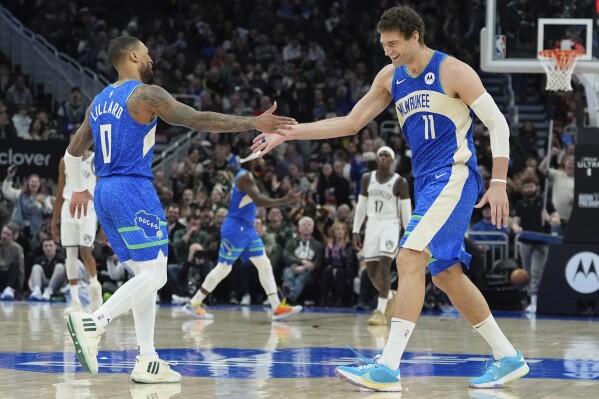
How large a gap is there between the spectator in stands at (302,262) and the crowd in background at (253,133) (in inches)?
0.9

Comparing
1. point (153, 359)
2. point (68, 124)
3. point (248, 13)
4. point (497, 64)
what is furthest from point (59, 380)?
point (248, 13)

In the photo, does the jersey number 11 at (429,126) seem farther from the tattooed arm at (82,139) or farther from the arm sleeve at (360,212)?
the arm sleeve at (360,212)

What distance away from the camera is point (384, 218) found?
48.4 feet

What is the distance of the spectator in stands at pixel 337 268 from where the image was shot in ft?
57.2

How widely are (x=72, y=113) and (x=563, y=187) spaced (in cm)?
1104

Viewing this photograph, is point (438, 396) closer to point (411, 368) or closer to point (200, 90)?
point (411, 368)

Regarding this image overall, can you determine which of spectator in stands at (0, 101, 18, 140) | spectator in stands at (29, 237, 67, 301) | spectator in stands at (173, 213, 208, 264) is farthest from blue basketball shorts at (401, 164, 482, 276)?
spectator in stands at (0, 101, 18, 140)

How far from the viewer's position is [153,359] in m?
7.88

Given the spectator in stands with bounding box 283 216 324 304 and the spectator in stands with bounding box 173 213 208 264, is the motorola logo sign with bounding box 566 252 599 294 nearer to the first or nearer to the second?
the spectator in stands with bounding box 283 216 324 304

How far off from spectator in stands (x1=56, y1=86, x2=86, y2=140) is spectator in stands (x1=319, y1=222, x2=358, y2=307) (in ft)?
26.2

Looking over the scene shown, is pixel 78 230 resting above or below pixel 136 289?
above

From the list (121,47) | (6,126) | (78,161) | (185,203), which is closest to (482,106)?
(121,47)

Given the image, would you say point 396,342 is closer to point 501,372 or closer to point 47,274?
point 501,372

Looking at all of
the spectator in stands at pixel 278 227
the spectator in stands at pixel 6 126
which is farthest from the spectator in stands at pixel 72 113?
the spectator in stands at pixel 278 227
